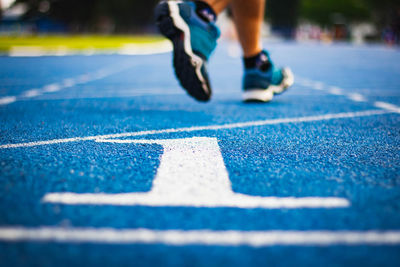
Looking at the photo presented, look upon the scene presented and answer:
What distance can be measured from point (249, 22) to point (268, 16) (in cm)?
6672

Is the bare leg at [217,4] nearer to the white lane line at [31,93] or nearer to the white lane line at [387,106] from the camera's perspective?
the white lane line at [387,106]

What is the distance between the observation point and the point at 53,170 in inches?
62.9

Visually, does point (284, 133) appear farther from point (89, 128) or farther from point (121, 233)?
point (121, 233)

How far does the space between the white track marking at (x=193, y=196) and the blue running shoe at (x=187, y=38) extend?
3.70 feet

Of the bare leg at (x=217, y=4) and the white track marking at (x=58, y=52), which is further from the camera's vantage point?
the white track marking at (x=58, y=52)

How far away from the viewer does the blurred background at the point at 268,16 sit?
56500 mm

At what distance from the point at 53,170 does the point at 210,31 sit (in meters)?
1.64

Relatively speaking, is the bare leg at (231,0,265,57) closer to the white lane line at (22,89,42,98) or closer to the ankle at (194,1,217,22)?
the ankle at (194,1,217,22)

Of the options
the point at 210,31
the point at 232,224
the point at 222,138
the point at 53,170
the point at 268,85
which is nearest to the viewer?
the point at 232,224

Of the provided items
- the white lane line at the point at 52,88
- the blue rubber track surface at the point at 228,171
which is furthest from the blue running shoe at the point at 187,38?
the white lane line at the point at 52,88

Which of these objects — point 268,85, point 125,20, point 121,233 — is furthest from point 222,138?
point 125,20

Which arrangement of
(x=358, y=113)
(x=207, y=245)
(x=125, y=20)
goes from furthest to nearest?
(x=125, y=20)
(x=358, y=113)
(x=207, y=245)

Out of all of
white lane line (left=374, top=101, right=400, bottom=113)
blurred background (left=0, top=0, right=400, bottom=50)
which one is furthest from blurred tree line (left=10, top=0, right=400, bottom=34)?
white lane line (left=374, top=101, right=400, bottom=113)

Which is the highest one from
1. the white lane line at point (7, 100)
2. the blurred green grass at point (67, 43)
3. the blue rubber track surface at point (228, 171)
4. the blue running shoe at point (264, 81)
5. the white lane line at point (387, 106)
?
the blue rubber track surface at point (228, 171)
